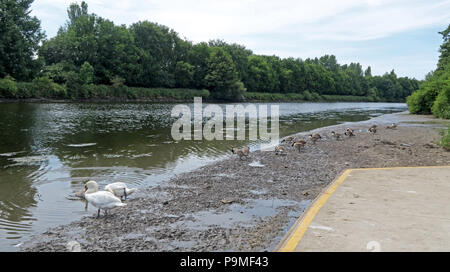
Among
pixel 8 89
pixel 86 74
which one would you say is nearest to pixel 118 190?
pixel 8 89

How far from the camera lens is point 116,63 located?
262ft

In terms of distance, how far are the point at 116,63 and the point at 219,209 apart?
→ 3114 inches

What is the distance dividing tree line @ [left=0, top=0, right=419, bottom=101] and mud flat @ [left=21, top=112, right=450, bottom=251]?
50.1m

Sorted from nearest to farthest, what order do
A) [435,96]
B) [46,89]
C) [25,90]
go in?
[435,96], [25,90], [46,89]

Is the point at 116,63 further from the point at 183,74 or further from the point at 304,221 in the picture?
the point at 304,221

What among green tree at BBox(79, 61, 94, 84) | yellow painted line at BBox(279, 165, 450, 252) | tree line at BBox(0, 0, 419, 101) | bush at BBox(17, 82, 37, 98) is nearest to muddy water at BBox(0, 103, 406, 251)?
yellow painted line at BBox(279, 165, 450, 252)

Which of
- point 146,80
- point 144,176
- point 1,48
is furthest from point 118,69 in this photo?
point 144,176

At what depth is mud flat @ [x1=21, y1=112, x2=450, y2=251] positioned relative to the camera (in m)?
5.63

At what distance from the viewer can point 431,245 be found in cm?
446

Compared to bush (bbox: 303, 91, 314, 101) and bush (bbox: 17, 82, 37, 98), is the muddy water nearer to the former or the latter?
bush (bbox: 17, 82, 37, 98)

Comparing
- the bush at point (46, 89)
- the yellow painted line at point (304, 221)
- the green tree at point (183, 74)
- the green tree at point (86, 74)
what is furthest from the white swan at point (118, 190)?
the green tree at point (183, 74)

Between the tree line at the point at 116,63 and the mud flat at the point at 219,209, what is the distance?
5007cm
